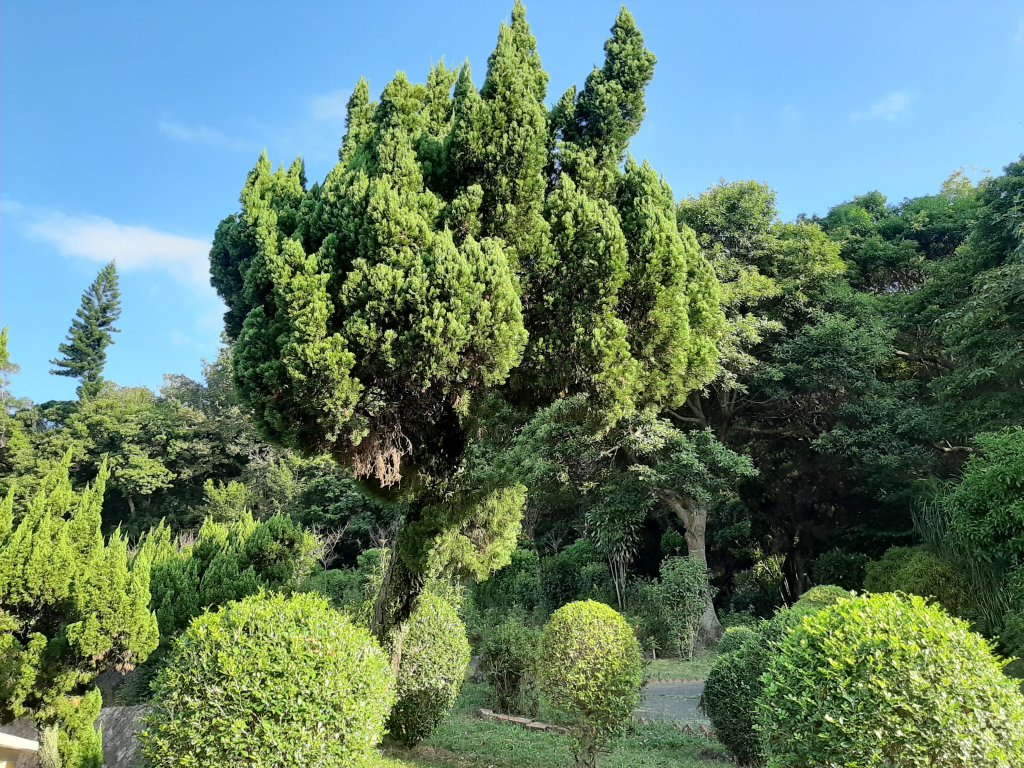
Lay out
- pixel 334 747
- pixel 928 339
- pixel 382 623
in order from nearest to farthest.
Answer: pixel 334 747 → pixel 382 623 → pixel 928 339

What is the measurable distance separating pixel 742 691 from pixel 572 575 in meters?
11.4

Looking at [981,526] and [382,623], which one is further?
[981,526]

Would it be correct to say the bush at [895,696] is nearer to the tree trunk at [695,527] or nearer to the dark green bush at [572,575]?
the tree trunk at [695,527]

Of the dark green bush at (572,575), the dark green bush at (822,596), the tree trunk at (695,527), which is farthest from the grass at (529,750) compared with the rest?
the dark green bush at (572,575)

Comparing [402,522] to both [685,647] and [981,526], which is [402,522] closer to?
[981,526]

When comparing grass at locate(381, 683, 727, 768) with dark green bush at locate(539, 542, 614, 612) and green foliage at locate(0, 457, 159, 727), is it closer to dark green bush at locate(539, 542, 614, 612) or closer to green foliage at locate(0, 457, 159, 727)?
green foliage at locate(0, 457, 159, 727)

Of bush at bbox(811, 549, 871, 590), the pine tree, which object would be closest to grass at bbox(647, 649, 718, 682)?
bush at bbox(811, 549, 871, 590)

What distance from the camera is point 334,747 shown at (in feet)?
11.5

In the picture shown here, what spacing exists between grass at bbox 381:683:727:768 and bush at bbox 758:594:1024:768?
3.05m

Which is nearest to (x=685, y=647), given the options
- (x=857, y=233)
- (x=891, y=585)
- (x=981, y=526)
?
(x=891, y=585)

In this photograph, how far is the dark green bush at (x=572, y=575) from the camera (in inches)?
626

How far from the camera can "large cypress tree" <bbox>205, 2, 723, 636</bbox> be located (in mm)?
4730

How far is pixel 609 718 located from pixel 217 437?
25.7m

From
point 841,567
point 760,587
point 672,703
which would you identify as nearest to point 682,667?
point 672,703
